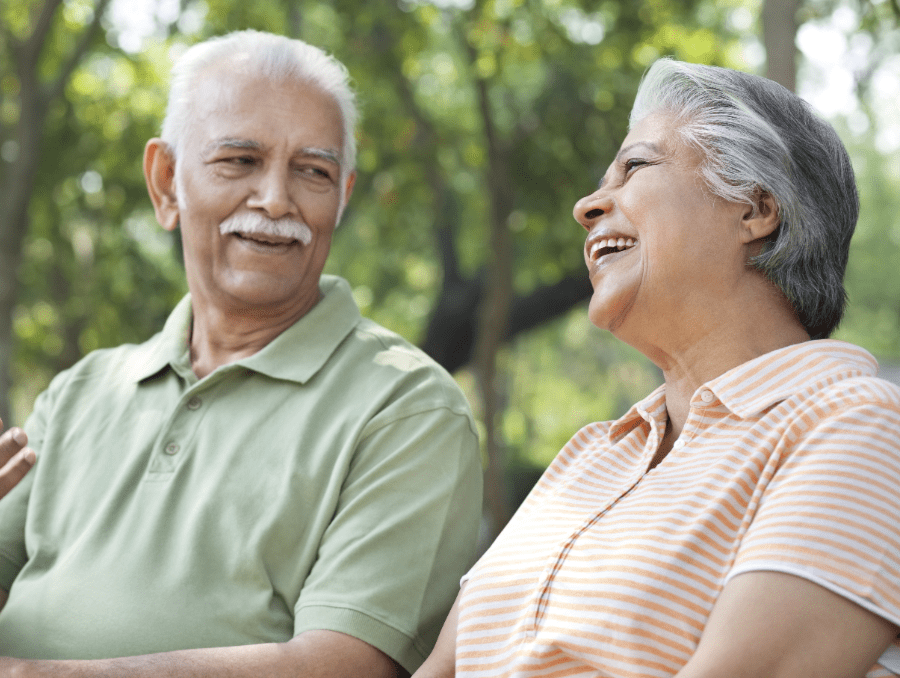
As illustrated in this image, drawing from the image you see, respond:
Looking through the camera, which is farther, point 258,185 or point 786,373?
point 258,185

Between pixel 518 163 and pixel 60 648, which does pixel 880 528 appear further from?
pixel 518 163

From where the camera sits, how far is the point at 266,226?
2.88 metres

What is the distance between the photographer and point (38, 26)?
6289 mm

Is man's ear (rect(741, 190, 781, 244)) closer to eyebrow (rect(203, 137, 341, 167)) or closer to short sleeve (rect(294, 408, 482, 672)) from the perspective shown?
short sleeve (rect(294, 408, 482, 672))

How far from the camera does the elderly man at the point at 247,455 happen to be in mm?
2361

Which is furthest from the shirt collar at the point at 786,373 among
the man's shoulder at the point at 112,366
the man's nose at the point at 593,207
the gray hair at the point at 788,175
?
the man's shoulder at the point at 112,366

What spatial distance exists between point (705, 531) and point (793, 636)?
10.3 inches

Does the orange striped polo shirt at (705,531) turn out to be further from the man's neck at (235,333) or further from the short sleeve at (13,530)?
the short sleeve at (13,530)

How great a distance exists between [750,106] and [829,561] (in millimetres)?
999

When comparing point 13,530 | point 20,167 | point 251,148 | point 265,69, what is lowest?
point 13,530

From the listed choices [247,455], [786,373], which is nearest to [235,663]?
[247,455]

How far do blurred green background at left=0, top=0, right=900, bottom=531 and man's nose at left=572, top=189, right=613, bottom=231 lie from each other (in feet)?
10.1

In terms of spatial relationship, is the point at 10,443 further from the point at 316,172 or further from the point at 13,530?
→ the point at 316,172

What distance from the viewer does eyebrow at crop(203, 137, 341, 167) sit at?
2.89 m
